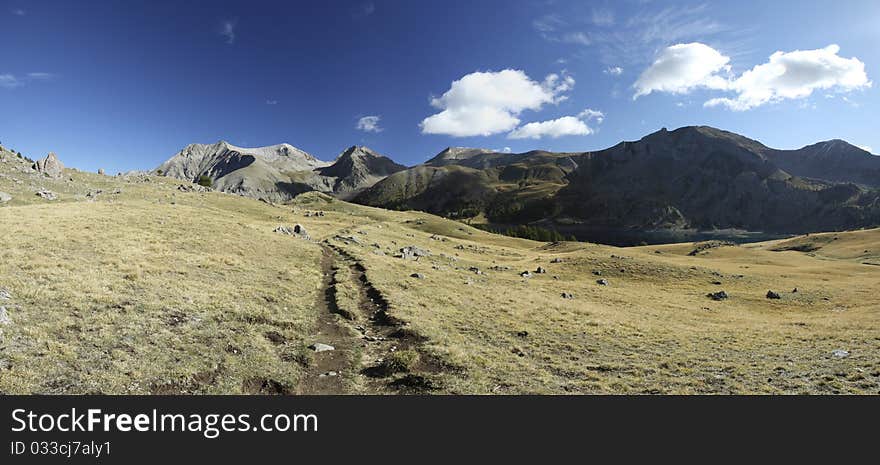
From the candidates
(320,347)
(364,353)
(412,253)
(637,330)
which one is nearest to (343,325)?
(320,347)

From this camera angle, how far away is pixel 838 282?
56.8 metres

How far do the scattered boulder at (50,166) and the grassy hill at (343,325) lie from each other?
55.3 m

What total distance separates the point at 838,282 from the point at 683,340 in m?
54.8

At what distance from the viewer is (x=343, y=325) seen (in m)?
22.4

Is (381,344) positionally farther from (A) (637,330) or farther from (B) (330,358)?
(A) (637,330)

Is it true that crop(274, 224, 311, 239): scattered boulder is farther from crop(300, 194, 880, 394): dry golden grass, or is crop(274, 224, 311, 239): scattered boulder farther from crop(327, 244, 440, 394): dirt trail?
crop(327, 244, 440, 394): dirt trail

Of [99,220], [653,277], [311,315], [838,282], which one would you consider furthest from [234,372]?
[838,282]

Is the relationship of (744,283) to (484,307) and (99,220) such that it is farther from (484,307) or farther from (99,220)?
(99,220)

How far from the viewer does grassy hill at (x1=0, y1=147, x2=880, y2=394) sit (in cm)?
1412

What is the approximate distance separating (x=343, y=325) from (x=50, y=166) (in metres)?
→ 108

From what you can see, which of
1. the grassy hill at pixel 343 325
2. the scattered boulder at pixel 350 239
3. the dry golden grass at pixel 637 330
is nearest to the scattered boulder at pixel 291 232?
the scattered boulder at pixel 350 239

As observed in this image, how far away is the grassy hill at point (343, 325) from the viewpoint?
556 inches

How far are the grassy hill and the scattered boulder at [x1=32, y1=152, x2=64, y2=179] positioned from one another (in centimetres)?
5534

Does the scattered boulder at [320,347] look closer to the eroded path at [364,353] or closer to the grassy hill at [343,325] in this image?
the eroded path at [364,353]
